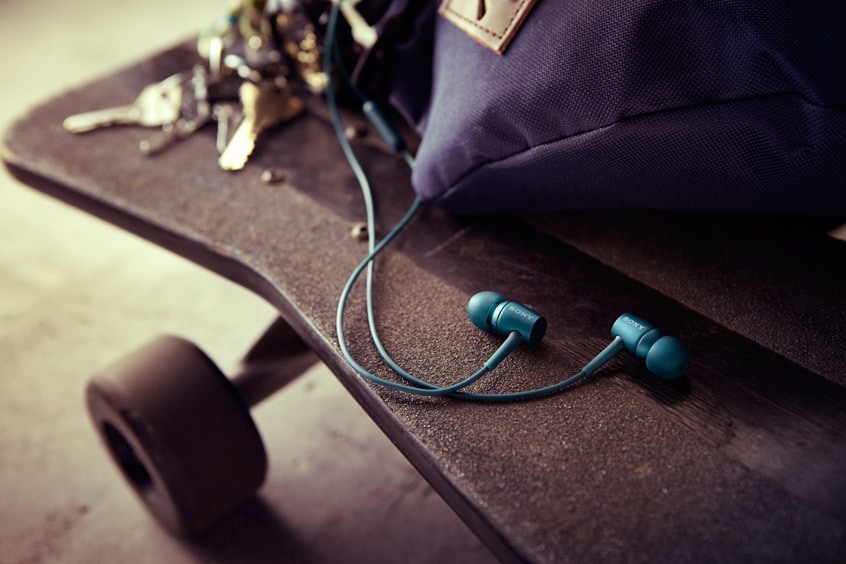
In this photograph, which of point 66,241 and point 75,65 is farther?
point 75,65

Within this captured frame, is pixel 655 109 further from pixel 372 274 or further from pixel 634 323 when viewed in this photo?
pixel 372 274

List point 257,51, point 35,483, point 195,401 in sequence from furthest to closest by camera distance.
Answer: point 35,483 → point 257,51 → point 195,401

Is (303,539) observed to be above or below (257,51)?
below

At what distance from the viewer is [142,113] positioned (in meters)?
1.00

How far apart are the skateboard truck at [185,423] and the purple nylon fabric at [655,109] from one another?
0.42 meters

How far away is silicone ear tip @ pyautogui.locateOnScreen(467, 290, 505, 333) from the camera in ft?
1.98

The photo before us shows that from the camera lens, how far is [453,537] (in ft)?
3.51

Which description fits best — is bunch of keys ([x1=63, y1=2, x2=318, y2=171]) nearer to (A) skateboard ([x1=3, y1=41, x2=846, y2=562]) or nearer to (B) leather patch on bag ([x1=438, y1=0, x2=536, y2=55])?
(A) skateboard ([x1=3, y1=41, x2=846, y2=562])

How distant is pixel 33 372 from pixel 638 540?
1295 millimetres

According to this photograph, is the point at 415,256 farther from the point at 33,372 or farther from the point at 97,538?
the point at 33,372

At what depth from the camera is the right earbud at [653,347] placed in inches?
21.5

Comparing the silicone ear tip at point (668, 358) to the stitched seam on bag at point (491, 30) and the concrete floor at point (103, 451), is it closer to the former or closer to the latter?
the stitched seam on bag at point (491, 30)

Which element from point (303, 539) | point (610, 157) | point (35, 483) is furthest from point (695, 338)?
point (35, 483)

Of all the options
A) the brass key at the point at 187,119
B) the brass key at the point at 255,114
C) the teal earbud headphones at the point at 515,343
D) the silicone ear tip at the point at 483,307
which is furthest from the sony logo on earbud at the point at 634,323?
the brass key at the point at 187,119
